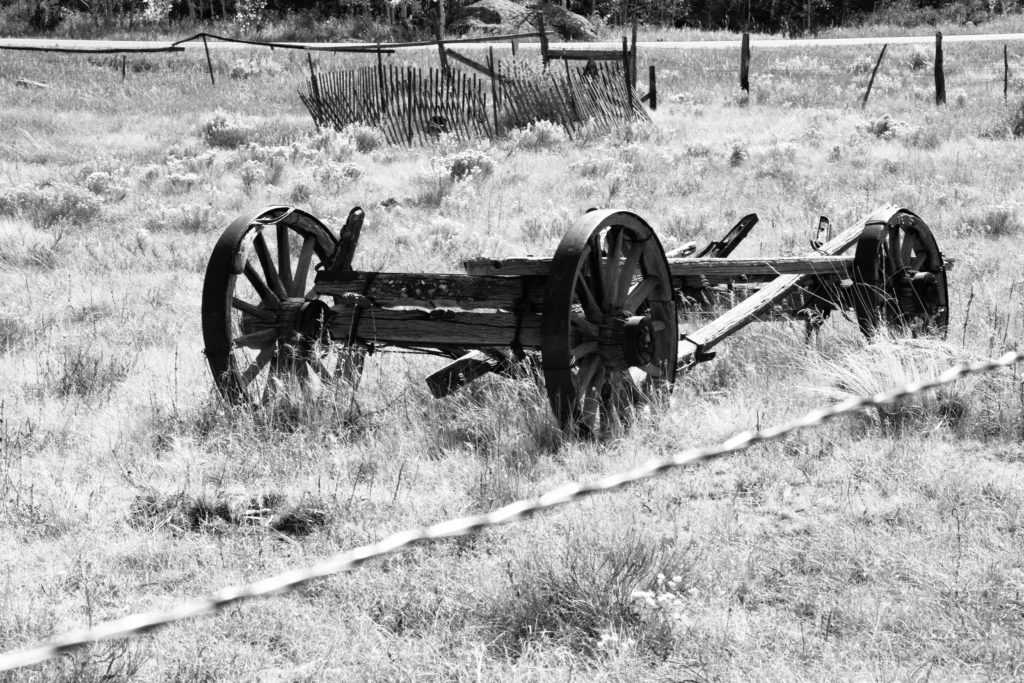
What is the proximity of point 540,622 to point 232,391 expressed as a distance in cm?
251

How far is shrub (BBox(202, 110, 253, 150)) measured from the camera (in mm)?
17155

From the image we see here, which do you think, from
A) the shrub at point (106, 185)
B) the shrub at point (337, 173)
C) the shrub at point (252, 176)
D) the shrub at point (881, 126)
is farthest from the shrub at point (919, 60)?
the shrub at point (106, 185)

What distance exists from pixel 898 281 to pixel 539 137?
35.2 ft

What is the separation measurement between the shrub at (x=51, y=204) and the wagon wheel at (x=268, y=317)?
260 inches

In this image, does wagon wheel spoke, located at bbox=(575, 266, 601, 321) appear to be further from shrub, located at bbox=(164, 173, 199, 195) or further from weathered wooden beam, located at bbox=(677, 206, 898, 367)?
shrub, located at bbox=(164, 173, 199, 195)

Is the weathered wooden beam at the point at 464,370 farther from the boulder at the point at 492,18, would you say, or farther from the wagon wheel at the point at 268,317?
the boulder at the point at 492,18

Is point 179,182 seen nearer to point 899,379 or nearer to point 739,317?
point 739,317

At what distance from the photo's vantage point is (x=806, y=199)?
11828mm

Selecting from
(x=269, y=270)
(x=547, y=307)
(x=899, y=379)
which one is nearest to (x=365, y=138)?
(x=269, y=270)

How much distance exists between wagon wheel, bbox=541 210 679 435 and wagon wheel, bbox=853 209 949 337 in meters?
1.43

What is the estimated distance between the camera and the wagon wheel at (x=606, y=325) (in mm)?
4457

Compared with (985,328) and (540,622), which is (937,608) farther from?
(985,328)

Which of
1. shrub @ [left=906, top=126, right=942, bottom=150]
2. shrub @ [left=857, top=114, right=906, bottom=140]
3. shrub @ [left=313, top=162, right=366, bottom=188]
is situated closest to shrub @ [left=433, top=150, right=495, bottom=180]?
shrub @ [left=313, top=162, right=366, bottom=188]

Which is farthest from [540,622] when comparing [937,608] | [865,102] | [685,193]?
[865,102]
